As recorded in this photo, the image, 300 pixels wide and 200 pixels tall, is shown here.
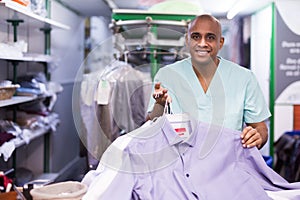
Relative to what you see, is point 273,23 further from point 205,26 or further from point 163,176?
point 163,176

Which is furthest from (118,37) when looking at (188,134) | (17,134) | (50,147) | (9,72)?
(188,134)

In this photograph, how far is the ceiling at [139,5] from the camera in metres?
3.23

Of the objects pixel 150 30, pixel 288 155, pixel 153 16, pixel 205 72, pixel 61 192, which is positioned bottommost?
pixel 288 155

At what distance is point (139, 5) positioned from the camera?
13.4 ft

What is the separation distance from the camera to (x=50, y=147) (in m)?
3.83

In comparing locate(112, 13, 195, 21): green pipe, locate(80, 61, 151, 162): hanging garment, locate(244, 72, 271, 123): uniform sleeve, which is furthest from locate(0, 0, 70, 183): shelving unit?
locate(244, 72, 271, 123): uniform sleeve

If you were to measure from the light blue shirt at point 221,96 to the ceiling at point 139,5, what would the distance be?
4.13 ft

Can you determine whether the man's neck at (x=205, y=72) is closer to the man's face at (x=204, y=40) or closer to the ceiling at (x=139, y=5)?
the man's face at (x=204, y=40)

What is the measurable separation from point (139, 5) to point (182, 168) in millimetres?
2816

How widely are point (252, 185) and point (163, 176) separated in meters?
0.36

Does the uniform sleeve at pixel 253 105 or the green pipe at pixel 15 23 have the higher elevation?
the green pipe at pixel 15 23

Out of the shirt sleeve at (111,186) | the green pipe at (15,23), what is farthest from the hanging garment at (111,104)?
the shirt sleeve at (111,186)

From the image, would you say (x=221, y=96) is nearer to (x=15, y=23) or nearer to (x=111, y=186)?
(x=111, y=186)

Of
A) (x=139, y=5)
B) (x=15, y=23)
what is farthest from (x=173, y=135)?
(x=139, y=5)
